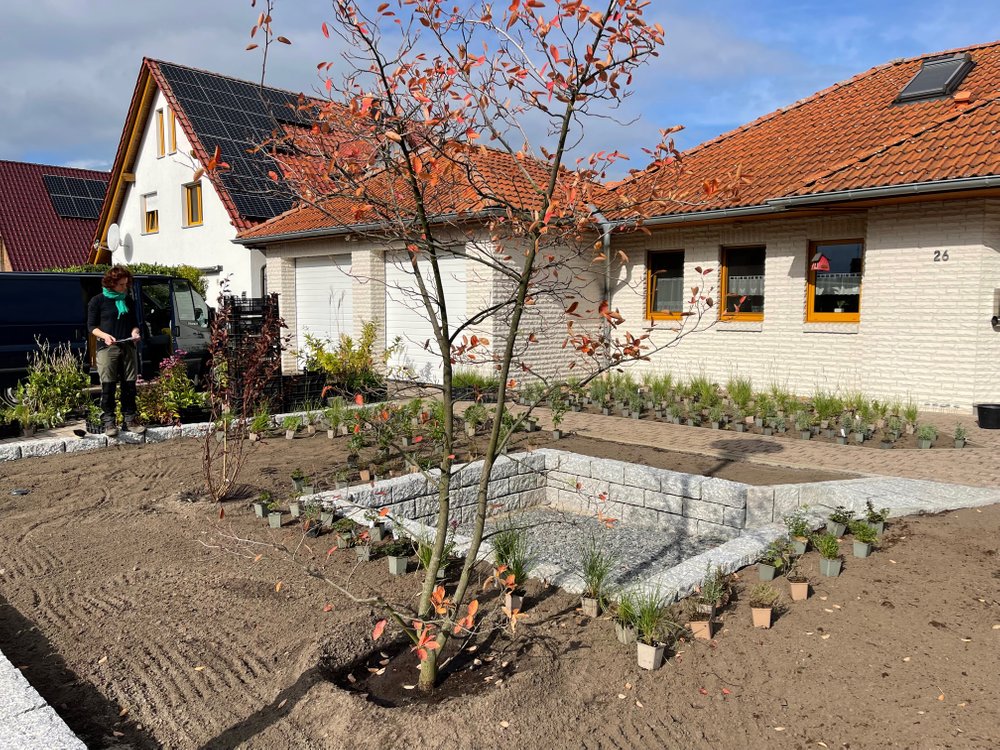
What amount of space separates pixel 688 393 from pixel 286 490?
22.7 feet

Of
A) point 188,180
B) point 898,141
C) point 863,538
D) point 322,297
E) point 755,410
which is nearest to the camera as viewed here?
point 863,538

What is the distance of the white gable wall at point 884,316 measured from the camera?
9836 millimetres

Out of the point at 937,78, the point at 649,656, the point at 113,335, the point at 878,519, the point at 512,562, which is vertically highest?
the point at 937,78

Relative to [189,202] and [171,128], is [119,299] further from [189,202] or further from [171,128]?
[171,128]

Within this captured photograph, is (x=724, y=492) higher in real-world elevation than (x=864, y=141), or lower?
lower

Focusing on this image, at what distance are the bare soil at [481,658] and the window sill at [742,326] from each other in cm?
745

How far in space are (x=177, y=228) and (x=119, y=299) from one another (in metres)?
14.8

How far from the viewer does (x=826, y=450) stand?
317 inches

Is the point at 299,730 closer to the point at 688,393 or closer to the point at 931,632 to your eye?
the point at 931,632

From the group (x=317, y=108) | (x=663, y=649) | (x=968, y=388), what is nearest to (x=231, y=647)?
(x=663, y=649)

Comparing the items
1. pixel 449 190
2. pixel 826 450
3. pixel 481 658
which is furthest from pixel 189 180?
pixel 481 658

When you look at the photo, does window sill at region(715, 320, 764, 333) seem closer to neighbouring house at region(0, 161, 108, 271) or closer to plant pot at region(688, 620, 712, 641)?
plant pot at region(688, 620, 712, 641)

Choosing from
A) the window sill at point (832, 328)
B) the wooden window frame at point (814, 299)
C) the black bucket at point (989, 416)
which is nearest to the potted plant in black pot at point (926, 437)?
the black bucket at point (989, 416)

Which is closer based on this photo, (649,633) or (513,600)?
A: (649,633)
